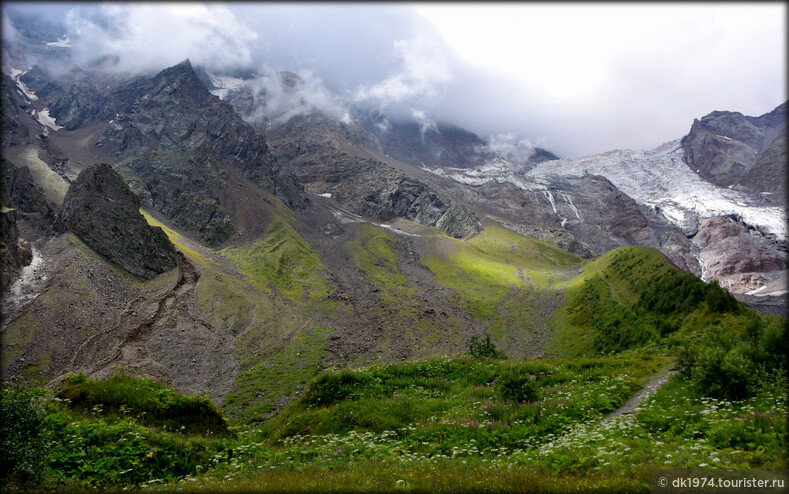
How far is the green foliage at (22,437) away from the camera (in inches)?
336

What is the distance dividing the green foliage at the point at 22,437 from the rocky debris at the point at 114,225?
258 feet

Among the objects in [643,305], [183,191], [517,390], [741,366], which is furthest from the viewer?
[183,191]

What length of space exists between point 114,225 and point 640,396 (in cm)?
9670

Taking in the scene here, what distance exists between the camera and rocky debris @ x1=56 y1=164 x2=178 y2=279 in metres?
77.2

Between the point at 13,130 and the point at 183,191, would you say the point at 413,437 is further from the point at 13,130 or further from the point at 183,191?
the point at 13,130

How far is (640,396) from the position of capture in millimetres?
16797

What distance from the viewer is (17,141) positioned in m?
154

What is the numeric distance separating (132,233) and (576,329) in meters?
90.6

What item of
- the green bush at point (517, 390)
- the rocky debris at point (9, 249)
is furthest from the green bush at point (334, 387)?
the rocky debris at point (9, 249)

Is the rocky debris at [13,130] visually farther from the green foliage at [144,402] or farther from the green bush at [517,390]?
the green bush at [517,390]

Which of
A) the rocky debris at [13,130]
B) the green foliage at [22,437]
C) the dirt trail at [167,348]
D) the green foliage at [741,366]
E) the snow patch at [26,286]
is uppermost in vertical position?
the rocky debris at [13,130]

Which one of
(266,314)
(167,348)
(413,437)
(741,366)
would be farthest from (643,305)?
(167,348)

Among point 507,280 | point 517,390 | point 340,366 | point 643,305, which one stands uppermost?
point 643,305

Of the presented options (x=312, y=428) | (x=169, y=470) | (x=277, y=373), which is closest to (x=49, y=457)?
(x=169, y=470)
